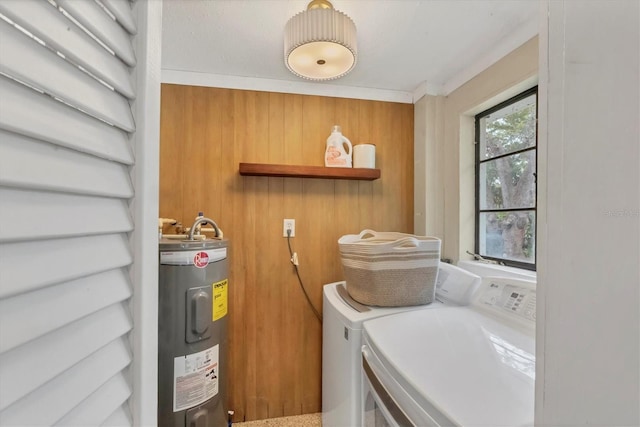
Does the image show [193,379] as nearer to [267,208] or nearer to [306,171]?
[267,208]

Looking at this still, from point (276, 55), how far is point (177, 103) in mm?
709

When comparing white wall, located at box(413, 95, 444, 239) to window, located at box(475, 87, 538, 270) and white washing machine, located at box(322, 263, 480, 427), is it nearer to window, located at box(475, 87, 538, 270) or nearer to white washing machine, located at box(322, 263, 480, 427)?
window, located at box(475, 87, 538, 270)

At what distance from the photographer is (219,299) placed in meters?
1.46

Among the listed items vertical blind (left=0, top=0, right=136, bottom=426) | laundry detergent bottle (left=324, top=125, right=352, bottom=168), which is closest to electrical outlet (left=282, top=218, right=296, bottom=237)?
laundry detergent bottle (left=324, top=125, right=352, bottom=168)

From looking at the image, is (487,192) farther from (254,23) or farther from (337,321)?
(254,23)

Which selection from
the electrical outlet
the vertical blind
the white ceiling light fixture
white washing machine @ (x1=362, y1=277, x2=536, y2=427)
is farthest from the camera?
the electrical outlet

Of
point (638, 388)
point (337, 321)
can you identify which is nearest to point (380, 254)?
point (337, 321)

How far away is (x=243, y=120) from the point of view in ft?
6.08

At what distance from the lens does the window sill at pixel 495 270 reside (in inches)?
54.4

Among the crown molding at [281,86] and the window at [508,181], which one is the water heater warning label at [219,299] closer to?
the crown molding at [281,86]

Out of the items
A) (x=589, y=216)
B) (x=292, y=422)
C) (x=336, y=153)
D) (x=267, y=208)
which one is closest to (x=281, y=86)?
(x=336, y=153)

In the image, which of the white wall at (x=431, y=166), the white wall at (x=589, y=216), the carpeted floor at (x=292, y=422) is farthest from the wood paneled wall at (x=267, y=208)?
the white wall at (x=589, y=216)

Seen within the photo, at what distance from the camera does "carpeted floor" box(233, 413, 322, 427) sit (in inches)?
69.7

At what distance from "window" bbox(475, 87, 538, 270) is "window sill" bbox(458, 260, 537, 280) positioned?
0.06 metres
